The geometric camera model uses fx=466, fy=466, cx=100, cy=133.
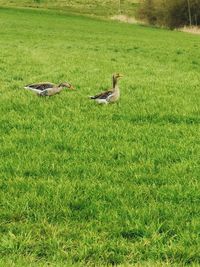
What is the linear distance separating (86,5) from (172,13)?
27.7 metres

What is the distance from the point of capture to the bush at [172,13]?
9194cm

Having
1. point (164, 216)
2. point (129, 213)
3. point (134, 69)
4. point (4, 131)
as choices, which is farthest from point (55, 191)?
point (134, 69)

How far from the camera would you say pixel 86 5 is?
113625mm

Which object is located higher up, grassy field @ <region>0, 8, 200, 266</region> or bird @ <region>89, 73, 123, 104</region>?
bird @ <region>89, 73, 123, 104</region>

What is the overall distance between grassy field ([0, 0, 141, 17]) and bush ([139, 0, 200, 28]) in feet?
34.1

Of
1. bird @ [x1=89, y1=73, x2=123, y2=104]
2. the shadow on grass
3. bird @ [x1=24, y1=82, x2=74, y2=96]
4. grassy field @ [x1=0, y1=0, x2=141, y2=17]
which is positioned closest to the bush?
grassy field @ [x1=0, y1=0, x2=141, y2=17]

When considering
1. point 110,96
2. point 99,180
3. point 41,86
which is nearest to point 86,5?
point 41,86

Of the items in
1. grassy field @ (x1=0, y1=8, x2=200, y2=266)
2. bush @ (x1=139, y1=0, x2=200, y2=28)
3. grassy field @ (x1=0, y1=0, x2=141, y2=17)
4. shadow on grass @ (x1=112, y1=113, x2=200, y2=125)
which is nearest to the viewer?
grassy field @ (x1=0, y1=8, x2=200, y2=266)

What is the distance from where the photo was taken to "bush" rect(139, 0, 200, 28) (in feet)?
302

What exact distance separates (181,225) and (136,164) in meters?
2.24

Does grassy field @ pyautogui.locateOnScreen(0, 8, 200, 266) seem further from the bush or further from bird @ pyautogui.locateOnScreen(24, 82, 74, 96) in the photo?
the bush

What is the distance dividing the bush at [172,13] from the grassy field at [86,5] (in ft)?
34.1

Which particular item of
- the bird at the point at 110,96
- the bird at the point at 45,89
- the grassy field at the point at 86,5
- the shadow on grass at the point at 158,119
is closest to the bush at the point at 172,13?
the grassy field at the point at 86,5

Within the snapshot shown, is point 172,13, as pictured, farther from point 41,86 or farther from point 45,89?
point 45,89
